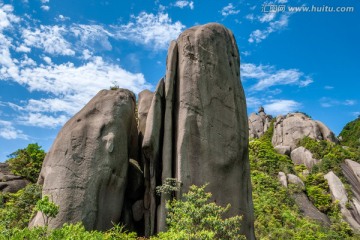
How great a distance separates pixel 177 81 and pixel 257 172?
73.0ft

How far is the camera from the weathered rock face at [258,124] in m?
62.0

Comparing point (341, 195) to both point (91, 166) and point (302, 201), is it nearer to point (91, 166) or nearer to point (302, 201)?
point (302, 201)

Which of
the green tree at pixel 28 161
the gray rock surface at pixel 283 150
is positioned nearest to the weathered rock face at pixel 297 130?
the gray rock surface at pixel 283 150

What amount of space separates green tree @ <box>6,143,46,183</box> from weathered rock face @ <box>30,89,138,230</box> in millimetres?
9891

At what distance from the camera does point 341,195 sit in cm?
3397

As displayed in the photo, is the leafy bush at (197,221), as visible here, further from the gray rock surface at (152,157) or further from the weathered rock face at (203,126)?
the gray rock surface at (152,157)

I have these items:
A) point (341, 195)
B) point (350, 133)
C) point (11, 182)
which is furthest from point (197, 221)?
point (350, 133)

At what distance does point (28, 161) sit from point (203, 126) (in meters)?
16.1

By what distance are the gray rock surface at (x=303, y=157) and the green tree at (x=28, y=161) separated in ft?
102

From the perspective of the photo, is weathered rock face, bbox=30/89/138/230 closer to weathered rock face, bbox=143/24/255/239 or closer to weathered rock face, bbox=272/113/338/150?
weathered rock face, bbox=143/24/255/239

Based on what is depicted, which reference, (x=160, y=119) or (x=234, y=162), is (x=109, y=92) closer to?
(x=160, y=119)

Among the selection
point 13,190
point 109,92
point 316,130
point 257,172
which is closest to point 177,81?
point 109,92

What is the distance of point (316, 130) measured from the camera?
1832 inches

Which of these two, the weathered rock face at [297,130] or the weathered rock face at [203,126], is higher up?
the weathered rock face at [297,130]
